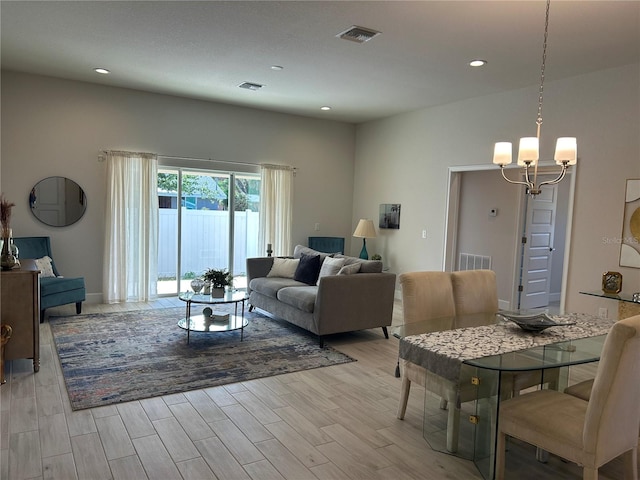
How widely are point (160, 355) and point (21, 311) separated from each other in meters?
1.17

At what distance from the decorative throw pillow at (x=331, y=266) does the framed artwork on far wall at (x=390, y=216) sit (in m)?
2.09

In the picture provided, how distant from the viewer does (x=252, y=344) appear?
455cm

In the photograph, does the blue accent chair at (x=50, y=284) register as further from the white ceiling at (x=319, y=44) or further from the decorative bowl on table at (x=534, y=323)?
the decorative bowl on table at (x=534, y=323)

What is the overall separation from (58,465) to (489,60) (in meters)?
4.61

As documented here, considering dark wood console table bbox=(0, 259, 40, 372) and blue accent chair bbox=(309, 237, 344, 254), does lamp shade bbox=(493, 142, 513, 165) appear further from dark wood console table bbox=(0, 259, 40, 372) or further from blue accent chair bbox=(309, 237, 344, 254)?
blue accent chair bbox=(309, 237, 344, 254)

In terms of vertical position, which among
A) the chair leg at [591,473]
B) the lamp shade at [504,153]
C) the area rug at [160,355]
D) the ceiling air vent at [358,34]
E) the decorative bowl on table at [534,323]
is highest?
the ceiling air vent at [358,34]

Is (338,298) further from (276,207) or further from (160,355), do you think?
(276,207)

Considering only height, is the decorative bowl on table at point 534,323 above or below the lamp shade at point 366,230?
below

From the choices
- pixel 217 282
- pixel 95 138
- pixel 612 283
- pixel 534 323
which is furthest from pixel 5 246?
pixel 612 283

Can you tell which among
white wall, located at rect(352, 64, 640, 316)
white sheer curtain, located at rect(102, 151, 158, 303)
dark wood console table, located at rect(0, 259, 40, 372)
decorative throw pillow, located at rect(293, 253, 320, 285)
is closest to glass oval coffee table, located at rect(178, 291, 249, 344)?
decorative throw pillow, located at rect(293, 253, 320, 285)

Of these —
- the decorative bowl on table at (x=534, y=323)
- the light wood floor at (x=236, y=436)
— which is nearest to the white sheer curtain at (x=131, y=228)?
the light wood floor at (x=236, y=436)

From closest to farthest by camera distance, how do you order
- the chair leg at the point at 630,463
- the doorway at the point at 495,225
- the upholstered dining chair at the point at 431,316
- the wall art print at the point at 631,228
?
the chair leg at the point at 630,463 → the upholstered dining chair at the point at 431,316 → the wall art print at the point at 631,228 → the doorway at the point at 495,225

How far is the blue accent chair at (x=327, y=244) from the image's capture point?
764 centimetres

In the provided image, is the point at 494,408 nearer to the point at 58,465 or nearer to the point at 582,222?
the point at 58,465
